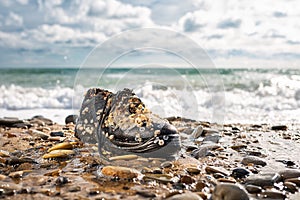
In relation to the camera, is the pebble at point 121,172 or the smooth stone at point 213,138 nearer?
the pebble at point 121,172

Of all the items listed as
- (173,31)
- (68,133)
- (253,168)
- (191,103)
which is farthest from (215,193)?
(68,133)

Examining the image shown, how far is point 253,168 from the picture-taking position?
2912mm

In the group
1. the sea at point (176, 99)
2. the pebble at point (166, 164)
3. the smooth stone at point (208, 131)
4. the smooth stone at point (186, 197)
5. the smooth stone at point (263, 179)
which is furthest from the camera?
the smooth stone at point (208, 131)

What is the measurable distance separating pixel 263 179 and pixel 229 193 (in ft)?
1.69

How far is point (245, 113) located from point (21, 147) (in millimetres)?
5574

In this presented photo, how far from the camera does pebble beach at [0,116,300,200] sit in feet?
7.46

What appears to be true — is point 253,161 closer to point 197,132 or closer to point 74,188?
point 197,132

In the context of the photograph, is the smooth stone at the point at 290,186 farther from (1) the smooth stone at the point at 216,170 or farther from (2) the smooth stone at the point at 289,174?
(1) the smooth stone at the point at 216,170

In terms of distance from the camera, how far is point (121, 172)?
2592mm

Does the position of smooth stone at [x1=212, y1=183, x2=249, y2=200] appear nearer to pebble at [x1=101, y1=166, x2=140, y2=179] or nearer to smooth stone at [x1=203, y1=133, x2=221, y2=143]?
pebble at [x1=101, y1=166, x2=140, y2=179]

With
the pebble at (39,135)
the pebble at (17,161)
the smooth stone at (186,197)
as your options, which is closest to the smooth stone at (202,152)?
the smooth stone at (186,197)

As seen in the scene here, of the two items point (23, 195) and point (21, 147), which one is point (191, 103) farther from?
point (23, 195)

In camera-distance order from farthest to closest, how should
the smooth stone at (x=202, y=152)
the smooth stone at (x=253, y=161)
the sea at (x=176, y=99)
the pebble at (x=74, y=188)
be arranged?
1. the sea at (x=176, y=99)
2. the smooth stone at (x=202, y=152)
3. the smooth stone at (x=253, y=161)
4. the pebble at (x=74, y=188)

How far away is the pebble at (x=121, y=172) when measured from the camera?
257cm
